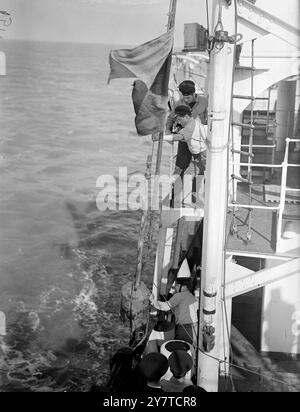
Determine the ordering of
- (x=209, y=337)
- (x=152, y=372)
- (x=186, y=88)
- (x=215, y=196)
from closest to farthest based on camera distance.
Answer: (x=215, y=196) < (x=152, y=372) < (x=209, y=337) < (x=186, y=88)

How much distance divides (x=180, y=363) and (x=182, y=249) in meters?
2.34

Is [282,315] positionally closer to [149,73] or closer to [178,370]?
[178,370]

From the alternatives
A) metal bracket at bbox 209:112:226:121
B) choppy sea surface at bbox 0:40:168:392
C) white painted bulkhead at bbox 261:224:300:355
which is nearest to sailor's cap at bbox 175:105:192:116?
metal bracket at bbox 209:112:226:121

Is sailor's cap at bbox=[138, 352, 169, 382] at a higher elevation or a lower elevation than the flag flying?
lower

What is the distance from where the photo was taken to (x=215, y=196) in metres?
5.12

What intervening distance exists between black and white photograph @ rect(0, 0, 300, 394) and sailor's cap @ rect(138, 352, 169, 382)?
2 centimetres

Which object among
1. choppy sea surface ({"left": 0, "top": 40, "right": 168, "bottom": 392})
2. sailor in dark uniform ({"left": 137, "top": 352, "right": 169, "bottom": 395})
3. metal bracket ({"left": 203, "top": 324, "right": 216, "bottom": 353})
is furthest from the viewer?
choppy sea surface ({"left": 0, "top": 40, "right": 168, "bottom": 392})

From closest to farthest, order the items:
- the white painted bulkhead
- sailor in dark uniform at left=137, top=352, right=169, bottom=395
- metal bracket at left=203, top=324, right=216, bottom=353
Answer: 1. sailor in dark uniform at left=137, top=352, right=169, bottom=395
2. metal bracket at left=203, top=324, right=216, bottom=353
3. the white painted bulkhead

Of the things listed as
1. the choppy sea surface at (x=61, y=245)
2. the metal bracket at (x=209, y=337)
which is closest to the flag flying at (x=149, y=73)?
the metal bracket at (x=209, y=337)

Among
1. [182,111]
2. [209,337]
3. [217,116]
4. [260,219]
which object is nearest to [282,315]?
[260,219]

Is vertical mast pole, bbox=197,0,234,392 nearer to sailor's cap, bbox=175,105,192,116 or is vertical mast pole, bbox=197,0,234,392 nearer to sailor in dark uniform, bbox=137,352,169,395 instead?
sailor in dark uniform, bbox=137,352,169,395

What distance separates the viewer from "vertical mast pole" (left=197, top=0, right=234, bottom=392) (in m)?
4.79

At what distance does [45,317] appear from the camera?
12.2 metres
